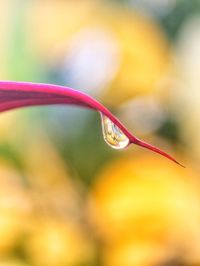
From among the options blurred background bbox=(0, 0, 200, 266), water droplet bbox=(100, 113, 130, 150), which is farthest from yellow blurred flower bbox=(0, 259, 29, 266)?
water droplet bbox=(100, 113, 130, 150)

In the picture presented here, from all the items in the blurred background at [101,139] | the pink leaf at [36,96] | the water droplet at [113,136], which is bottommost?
the blurred background at [101,139]

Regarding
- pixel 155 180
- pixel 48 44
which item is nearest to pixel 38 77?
pixel 48 44

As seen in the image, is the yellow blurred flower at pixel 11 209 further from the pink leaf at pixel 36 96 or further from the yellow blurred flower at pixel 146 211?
the pink leaf at pixel 36 96

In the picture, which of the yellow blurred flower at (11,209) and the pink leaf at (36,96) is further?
the yellow blurred flower at (11,209)

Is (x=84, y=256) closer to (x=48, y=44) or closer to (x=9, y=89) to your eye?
(x=48, y=44)

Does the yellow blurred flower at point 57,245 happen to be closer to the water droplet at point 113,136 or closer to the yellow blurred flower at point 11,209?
the yellow blurred flower at point 11,209

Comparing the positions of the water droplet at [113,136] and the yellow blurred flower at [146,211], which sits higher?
the water droplet at [113,136]

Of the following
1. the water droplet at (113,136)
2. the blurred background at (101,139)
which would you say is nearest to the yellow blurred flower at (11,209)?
the blurred background at (101,139)
